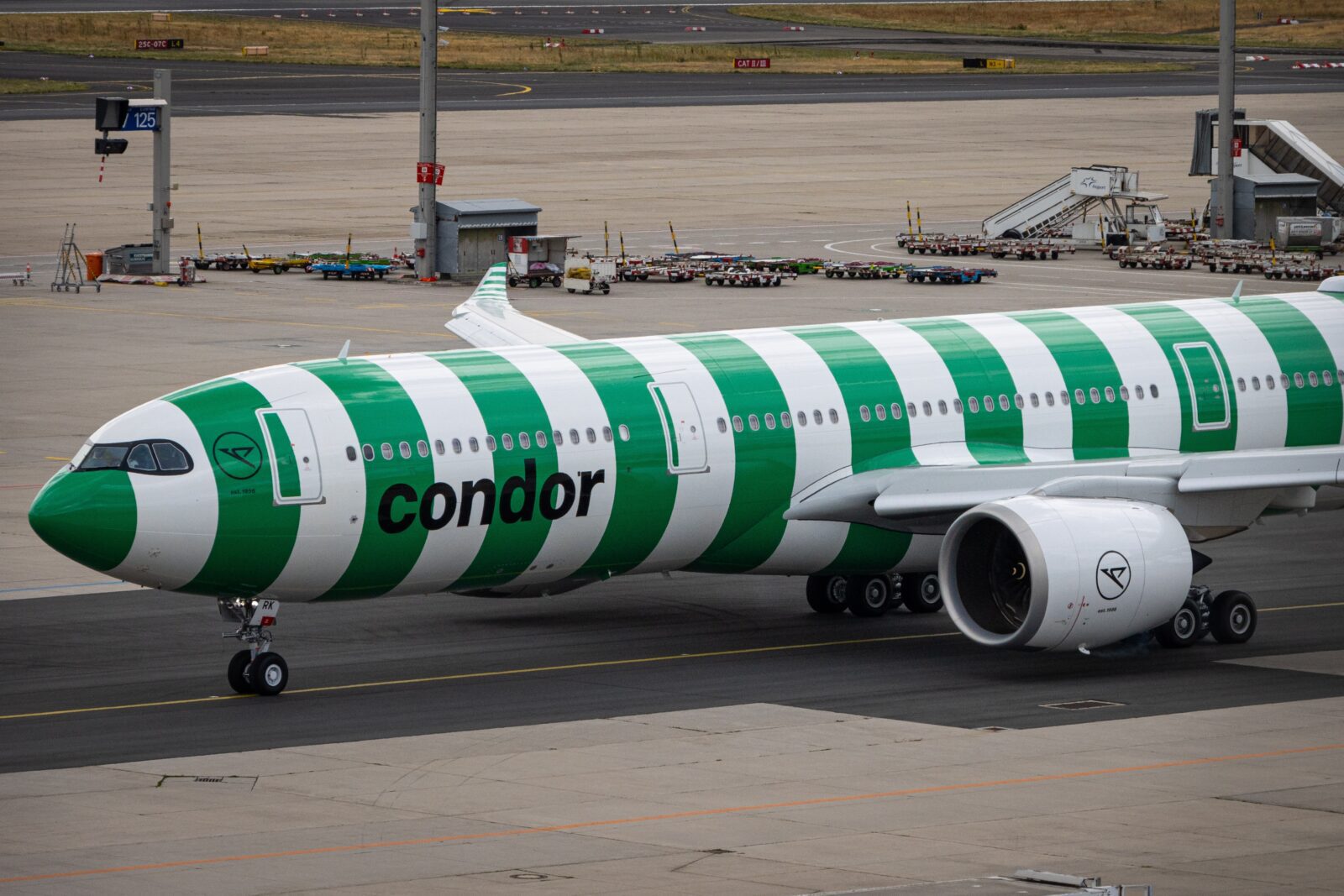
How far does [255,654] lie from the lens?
31609 millimetres

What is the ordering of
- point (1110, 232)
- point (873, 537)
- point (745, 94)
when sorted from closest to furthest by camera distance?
point (873, 537), point (1110, 232), point (745, 94)

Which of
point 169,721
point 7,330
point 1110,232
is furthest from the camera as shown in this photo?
point 1110,232

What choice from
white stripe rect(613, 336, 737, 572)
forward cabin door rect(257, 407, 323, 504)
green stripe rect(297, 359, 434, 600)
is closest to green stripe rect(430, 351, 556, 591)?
green stripe rect(297, 359, 434, 600)

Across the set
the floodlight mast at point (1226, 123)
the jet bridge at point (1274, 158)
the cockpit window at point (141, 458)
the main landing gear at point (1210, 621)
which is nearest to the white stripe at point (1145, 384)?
the main landing gear at point (1210, 621)

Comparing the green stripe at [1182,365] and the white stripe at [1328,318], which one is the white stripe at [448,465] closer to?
the green stripe at [1182,365]

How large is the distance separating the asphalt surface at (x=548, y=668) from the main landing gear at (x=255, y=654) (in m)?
Answer: 0.28

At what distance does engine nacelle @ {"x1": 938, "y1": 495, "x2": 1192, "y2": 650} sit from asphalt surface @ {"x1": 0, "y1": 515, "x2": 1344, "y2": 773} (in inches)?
29.3

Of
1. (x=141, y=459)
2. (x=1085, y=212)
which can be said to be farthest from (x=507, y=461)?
(x=1085, y=212)

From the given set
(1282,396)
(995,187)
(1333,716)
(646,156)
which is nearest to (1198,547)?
(1282,396)

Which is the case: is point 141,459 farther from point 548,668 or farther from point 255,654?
point 548,668

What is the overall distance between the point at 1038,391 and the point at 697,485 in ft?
20.4

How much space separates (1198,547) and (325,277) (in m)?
45.7

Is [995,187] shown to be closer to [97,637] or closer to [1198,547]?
[1198,547]

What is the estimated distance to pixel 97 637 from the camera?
35.8m
